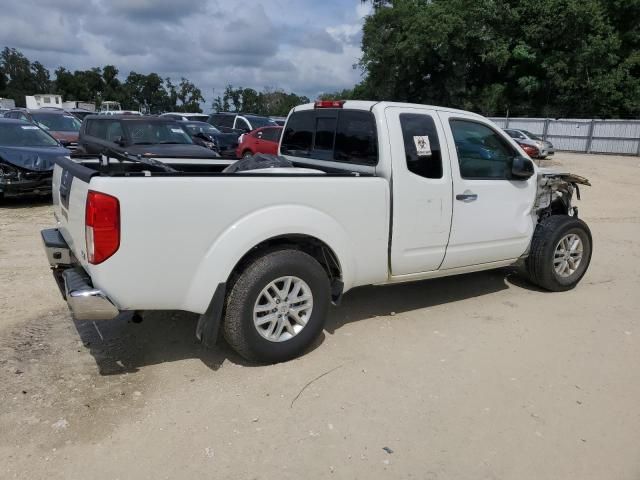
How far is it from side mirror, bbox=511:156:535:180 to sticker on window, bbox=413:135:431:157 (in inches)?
41.7

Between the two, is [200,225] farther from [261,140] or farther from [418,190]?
[261,140]

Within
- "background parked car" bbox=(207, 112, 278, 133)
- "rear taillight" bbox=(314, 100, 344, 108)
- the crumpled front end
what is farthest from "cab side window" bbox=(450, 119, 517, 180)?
"background parked car" bbox=(207, 112, 278, 133)

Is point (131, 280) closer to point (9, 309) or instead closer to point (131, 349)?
point (131, 349)

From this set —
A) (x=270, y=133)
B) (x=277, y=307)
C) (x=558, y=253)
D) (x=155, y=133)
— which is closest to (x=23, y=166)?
(x=155, y=133)

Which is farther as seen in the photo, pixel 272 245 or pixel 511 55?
pixel 511 55

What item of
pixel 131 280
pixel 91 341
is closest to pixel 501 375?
pixel 131 280

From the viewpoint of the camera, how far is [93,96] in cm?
8594

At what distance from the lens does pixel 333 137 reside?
473 cm

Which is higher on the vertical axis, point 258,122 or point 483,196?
point 258,122

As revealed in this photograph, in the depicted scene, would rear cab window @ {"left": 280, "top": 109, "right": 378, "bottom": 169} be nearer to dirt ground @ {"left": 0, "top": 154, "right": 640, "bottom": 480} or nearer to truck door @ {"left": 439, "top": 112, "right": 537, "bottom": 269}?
truck door @ {"left": 439, "top": 112, "right": 537, "bottom": 269}

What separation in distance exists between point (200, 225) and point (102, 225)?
0.57 m

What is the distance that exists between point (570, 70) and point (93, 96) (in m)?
74.7

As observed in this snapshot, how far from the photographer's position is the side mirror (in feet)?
15.9

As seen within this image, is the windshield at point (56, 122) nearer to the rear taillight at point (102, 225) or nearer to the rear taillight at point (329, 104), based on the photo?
the rear taillight at point (329, 104)
